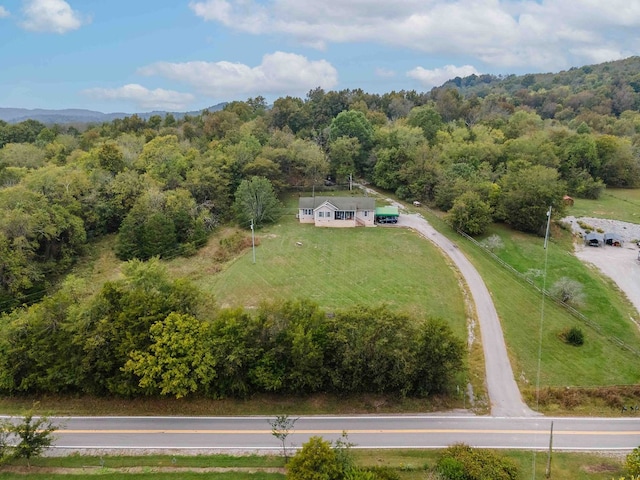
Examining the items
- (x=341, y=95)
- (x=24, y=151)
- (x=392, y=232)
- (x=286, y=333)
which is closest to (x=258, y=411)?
(x=286, y=333)

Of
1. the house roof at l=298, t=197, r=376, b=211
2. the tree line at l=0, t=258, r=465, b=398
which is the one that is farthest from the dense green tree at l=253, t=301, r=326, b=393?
the house roof at l=298, t=197, r=376, b=211

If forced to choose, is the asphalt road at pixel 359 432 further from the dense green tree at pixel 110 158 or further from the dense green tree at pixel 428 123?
the dense green tree at pixel 428 123

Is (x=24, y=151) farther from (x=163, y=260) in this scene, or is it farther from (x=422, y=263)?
(x=422, y=263)

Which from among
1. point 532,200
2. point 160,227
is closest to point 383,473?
point 160,227

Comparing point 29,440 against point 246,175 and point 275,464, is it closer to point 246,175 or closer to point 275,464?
point 275,464

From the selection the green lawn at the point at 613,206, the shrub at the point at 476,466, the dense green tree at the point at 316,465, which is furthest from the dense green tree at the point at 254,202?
the green lawn at the point at 613,206

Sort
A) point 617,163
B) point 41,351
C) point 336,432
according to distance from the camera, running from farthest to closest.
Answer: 1. point 617,163
2. point 41,351
3. point 336,432
